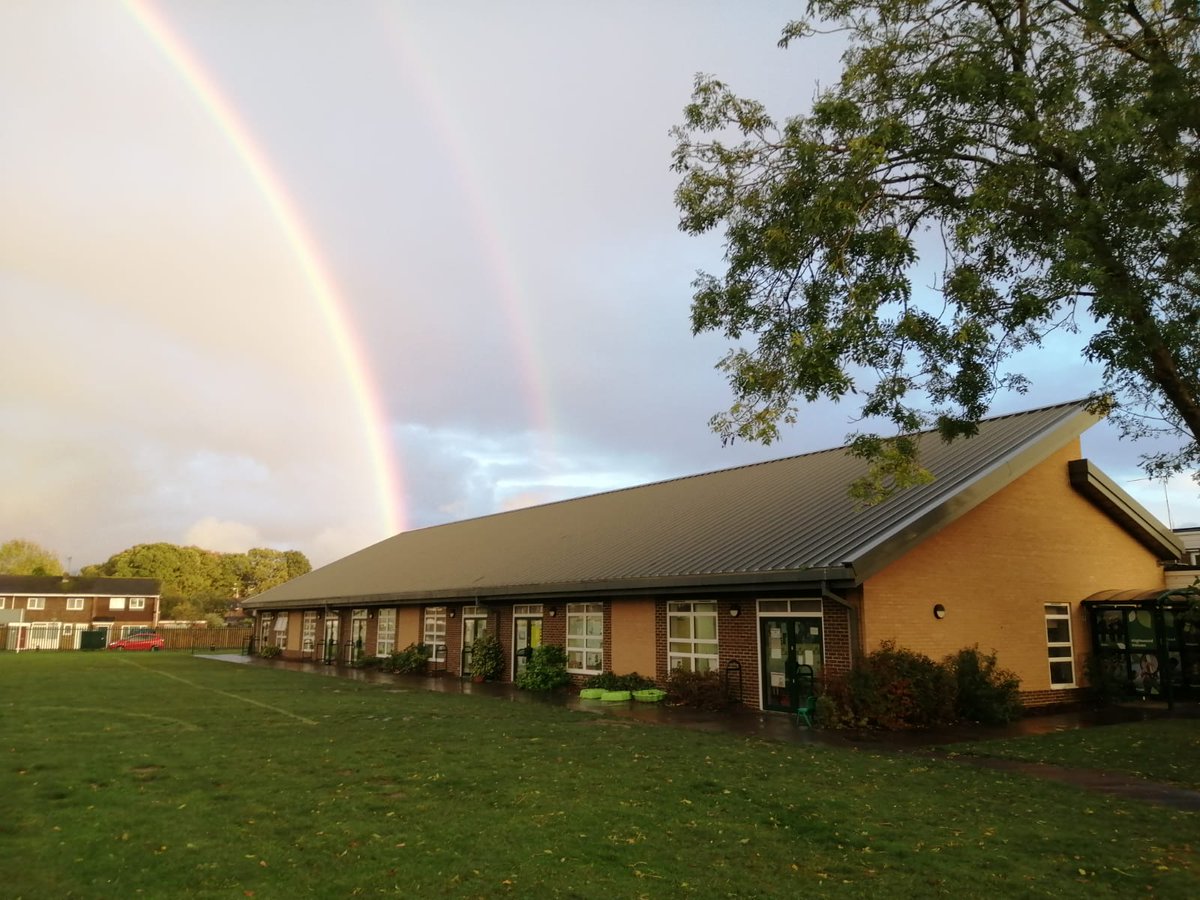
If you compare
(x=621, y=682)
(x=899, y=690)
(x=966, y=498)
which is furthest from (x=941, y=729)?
(x=621, y=682)

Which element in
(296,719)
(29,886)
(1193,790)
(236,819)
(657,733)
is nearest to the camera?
(29,886)

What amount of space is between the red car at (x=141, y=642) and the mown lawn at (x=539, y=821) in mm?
45261

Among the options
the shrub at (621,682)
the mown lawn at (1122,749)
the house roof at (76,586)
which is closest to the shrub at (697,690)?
the shrub at (621,682)

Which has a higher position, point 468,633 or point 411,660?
point 468,633

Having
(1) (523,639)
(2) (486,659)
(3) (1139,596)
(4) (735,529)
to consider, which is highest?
(4) (735,529)

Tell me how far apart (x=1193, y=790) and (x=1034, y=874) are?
482 cm

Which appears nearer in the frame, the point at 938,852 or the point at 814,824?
the point at 938,852

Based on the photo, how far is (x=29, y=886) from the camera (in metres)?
5.86

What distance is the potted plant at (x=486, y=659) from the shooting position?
992 inches

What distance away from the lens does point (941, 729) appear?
14.8 m

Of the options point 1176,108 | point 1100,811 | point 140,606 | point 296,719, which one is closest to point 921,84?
point 1176,108

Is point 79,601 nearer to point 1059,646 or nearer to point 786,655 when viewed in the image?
point 786,655

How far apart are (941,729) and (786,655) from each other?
10.4 ft

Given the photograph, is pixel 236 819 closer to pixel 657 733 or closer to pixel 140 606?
pixel 657 733
